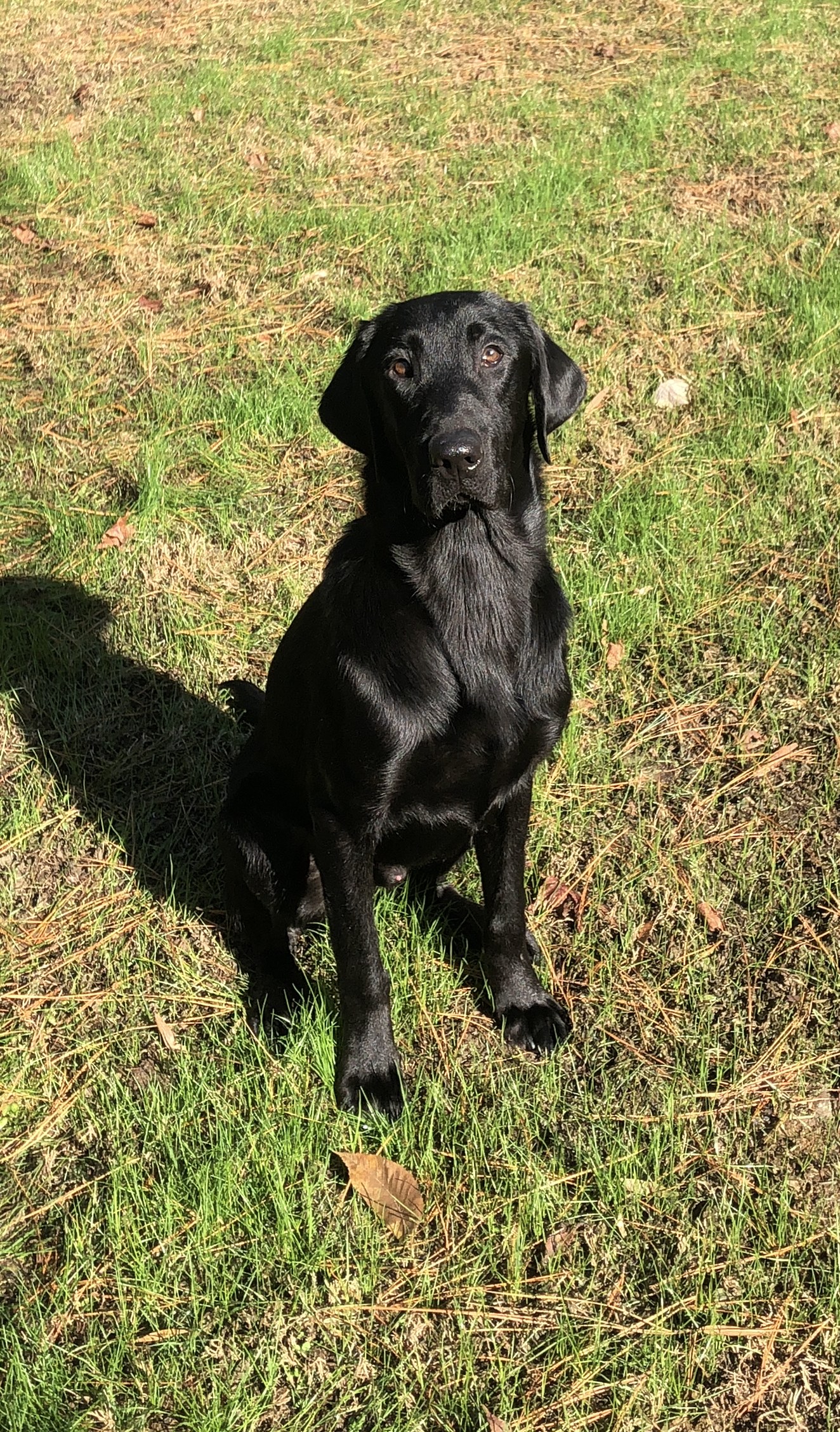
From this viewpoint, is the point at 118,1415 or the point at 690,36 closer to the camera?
the point at 118,1415

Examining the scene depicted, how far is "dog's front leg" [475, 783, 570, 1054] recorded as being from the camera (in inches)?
122

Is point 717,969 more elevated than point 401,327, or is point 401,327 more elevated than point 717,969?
point 401,327

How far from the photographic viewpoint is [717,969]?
10.7ft

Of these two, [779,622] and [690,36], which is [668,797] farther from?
[690,36]

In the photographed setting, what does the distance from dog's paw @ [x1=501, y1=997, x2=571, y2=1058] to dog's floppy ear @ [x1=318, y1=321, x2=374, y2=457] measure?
4.73 feet

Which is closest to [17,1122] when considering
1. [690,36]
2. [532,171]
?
[532,171]

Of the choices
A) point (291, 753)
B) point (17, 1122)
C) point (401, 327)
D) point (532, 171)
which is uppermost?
point (401, 327)

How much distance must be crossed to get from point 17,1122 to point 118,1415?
0.80m

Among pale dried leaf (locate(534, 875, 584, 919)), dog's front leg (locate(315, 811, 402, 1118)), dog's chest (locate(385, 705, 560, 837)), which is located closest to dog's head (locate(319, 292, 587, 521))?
dog's chest (locate(385, 705, 560, 837))

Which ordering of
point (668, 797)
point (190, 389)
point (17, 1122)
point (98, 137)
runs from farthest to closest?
point (98, 137) → point (190, 389) → point (668, 797) → point (17, 1122)

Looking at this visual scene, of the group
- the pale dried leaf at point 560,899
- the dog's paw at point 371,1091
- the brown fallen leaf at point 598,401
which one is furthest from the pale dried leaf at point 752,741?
the brown fallen leaf at point 598,401

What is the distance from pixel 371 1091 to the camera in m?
2.98

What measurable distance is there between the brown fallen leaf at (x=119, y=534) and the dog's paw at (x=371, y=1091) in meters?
2.40

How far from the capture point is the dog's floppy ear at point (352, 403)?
2867 millimetres
